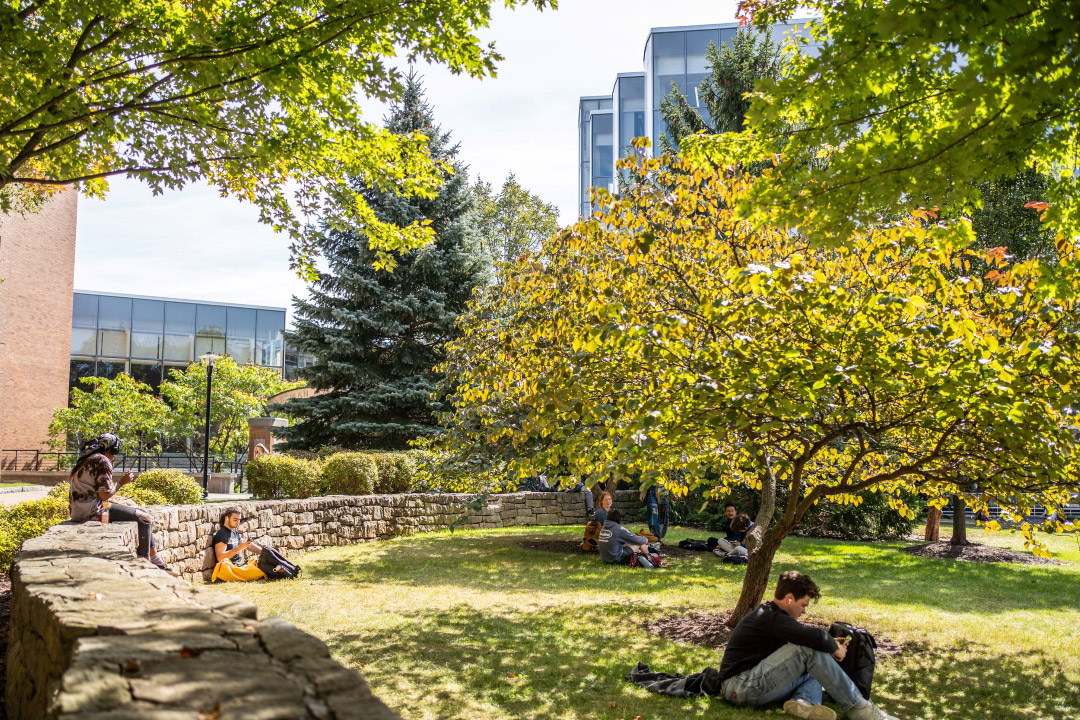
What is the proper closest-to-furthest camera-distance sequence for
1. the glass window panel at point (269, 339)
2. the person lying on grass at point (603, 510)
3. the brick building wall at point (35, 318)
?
the person lying on grass at point (603, 510), the brick building wall at point (35, 318), the glass window panel at point (269, 339)

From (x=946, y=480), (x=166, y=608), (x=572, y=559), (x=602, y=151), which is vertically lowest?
(x=572, y=559)

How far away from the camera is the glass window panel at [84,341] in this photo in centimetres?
4250

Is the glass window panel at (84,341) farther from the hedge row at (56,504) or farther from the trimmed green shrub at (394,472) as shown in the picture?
the hedge row at (56,504)

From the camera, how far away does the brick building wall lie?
2953 centimetres

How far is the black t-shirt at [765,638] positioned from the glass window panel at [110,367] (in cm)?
4446

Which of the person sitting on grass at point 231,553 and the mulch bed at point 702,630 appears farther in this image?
the person sitting on grass at point 231,553

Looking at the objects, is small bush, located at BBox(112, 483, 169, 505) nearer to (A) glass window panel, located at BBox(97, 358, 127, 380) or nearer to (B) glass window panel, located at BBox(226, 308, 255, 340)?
(A) glass window panel, located at BBox(97, 358, 127, 380)

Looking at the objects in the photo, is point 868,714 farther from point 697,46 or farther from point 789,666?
point 697,46

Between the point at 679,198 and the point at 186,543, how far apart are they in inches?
291

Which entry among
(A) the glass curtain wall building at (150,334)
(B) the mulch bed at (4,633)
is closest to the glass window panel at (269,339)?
(A) the glass curtain wall building at (150,334)

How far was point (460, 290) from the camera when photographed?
24.7 metres

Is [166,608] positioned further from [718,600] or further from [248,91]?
[718,600]

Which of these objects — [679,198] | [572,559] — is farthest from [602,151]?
[679,198]

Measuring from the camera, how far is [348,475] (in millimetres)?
16031
